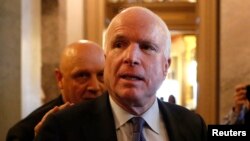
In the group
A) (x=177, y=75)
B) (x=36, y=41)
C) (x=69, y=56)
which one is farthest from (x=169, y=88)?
(x=69, y=56)

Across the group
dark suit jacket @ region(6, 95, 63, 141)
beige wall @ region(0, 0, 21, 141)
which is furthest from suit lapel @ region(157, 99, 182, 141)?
beige wall @ region(0, 0, 21, 141)

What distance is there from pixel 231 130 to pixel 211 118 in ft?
9.22

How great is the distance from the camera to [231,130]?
117 cm

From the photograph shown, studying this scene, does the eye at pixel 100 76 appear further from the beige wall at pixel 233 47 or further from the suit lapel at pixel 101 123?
the beige wall at pixel 233 47

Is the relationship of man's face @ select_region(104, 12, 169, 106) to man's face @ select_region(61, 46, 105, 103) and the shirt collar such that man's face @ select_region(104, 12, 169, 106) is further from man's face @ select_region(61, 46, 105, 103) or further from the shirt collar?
A: man's face @ select_region(61, 46, 105, 103)

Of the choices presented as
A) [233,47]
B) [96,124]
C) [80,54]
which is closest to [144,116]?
[96,124]

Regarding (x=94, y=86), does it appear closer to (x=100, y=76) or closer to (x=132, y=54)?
(x=100, y=76)

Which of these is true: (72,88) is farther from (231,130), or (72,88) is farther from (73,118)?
(231,130)

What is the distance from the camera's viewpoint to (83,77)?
5.52 feet

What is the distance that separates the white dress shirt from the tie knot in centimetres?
1

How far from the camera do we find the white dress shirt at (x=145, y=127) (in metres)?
1.21

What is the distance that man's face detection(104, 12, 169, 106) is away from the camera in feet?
3.86

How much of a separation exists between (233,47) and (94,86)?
235 centimetres

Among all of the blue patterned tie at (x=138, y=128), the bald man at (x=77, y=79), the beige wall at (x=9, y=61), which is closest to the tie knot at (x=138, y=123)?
the blue patterned tie at (x=138, y=128)
